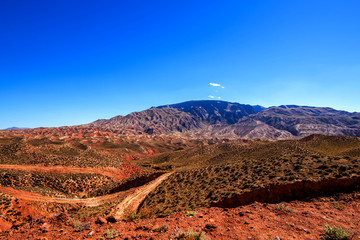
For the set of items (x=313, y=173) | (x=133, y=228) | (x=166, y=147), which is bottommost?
(x=166, y=147)

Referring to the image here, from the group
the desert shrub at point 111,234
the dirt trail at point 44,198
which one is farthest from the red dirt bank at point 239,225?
the dirt trail at point 44,198

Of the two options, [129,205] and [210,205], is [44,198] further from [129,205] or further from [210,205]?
[210,205]

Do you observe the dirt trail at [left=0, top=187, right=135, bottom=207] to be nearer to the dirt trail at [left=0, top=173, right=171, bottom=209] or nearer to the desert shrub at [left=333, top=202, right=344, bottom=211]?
the dirt trail at [left=0, top=173, right=171, bottom=209]

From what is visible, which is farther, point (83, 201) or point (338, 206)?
point (83, 201)

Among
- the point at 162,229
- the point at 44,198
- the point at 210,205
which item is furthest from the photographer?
the point at 44,198

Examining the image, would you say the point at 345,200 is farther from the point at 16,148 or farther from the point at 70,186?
the point at 16,148

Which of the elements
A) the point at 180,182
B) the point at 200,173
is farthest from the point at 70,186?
the point at 200,173

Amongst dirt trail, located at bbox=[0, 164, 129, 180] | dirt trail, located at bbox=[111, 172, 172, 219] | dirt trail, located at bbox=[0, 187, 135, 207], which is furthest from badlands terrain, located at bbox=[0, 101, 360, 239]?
dirt trail, located at bbox=[0, 164, 129, 180]

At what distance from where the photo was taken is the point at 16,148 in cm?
4362

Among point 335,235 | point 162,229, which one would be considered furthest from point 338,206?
point 162,229

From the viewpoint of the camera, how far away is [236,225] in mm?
7367

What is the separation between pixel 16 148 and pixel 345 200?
63780 mm

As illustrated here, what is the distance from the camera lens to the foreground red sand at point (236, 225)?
663 centimetres

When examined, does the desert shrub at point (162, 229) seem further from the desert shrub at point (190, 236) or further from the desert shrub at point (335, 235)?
the desert shrub at point (335, 235)
